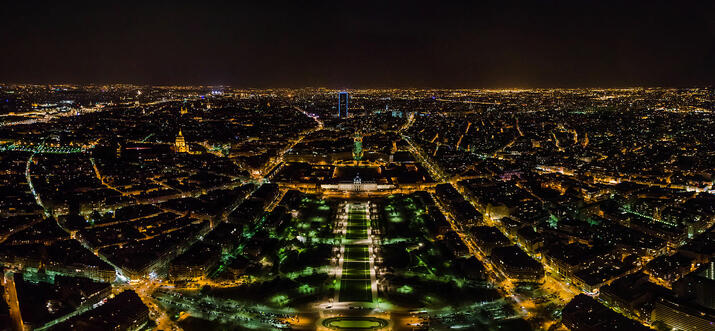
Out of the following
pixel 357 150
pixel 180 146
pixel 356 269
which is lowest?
pixel 356 269

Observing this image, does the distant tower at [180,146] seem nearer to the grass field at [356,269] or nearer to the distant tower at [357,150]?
the distant tower at [357,150]

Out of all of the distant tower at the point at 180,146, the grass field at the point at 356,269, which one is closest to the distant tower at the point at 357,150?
the grass field at the point at 356,269

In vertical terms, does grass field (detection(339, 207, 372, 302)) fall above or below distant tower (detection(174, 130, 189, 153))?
below

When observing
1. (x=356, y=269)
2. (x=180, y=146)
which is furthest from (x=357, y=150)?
(x=356, y=269)

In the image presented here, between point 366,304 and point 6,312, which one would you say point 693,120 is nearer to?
point 366,304

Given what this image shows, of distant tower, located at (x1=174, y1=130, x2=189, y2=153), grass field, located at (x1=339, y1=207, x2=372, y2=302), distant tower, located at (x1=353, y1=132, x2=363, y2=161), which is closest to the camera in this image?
grass field, located at (x1=339, y1=207, x2=372, y2=302)

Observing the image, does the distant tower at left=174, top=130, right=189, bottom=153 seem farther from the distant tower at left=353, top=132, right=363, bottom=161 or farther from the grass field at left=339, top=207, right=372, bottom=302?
the grass field at left=339, top=207, right=372, bottom=302

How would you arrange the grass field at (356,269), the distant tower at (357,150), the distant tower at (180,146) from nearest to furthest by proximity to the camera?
the grass field at (356,269), the distant tower at (357,150), the distant tower at (180,146)

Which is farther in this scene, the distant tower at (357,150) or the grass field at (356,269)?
the distant tower at (357,150)

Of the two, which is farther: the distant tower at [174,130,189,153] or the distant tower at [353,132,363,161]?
the distant tower at [174,130,189,153]

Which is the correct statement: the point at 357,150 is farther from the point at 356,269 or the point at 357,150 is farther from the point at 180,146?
the point at 356,269

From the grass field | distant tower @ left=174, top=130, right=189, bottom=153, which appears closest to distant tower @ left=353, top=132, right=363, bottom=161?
the grass field
